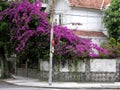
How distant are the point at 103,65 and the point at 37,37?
6125 millimetres

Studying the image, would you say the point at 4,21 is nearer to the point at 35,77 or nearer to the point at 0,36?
the point at 0,36

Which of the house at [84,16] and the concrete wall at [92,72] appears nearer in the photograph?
the concrete wall at [92,72]

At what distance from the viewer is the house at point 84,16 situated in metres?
40.1

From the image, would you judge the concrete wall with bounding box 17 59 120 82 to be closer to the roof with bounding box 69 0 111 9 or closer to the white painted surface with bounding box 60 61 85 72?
the white painted surface with bounding box 60 61 85 72

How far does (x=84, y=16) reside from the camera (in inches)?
1615

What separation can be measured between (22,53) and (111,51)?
7.82 m

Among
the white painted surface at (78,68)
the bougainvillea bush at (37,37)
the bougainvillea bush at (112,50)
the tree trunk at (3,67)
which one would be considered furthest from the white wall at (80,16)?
the white painted surface at (78,68)

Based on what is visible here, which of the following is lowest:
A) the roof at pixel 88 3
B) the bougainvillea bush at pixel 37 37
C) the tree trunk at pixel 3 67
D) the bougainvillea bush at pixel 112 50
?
the tree trunk at pixel 3 67

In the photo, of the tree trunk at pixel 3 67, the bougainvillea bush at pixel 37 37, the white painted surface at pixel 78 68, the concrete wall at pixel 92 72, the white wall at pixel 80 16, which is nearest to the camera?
the bougainvillea bush at pixel 37 37

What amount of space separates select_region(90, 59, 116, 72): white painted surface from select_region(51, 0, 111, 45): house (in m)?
7.90

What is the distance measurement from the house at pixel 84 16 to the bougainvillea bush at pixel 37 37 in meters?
7.00

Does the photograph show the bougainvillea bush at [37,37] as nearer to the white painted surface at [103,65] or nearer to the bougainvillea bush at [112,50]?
the bougainvillea bush at [112,50]

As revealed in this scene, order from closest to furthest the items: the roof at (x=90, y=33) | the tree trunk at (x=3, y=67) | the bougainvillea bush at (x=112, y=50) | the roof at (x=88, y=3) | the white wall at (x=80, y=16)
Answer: the bougainvillea bush at (x=112, y=50) → the tree trunk at (x=3, y=67) → the roof at (x=90, y=33) → the roof at (x=88, y=3) → the white wall at (x=80, y=16)

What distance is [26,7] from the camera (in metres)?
33.0
